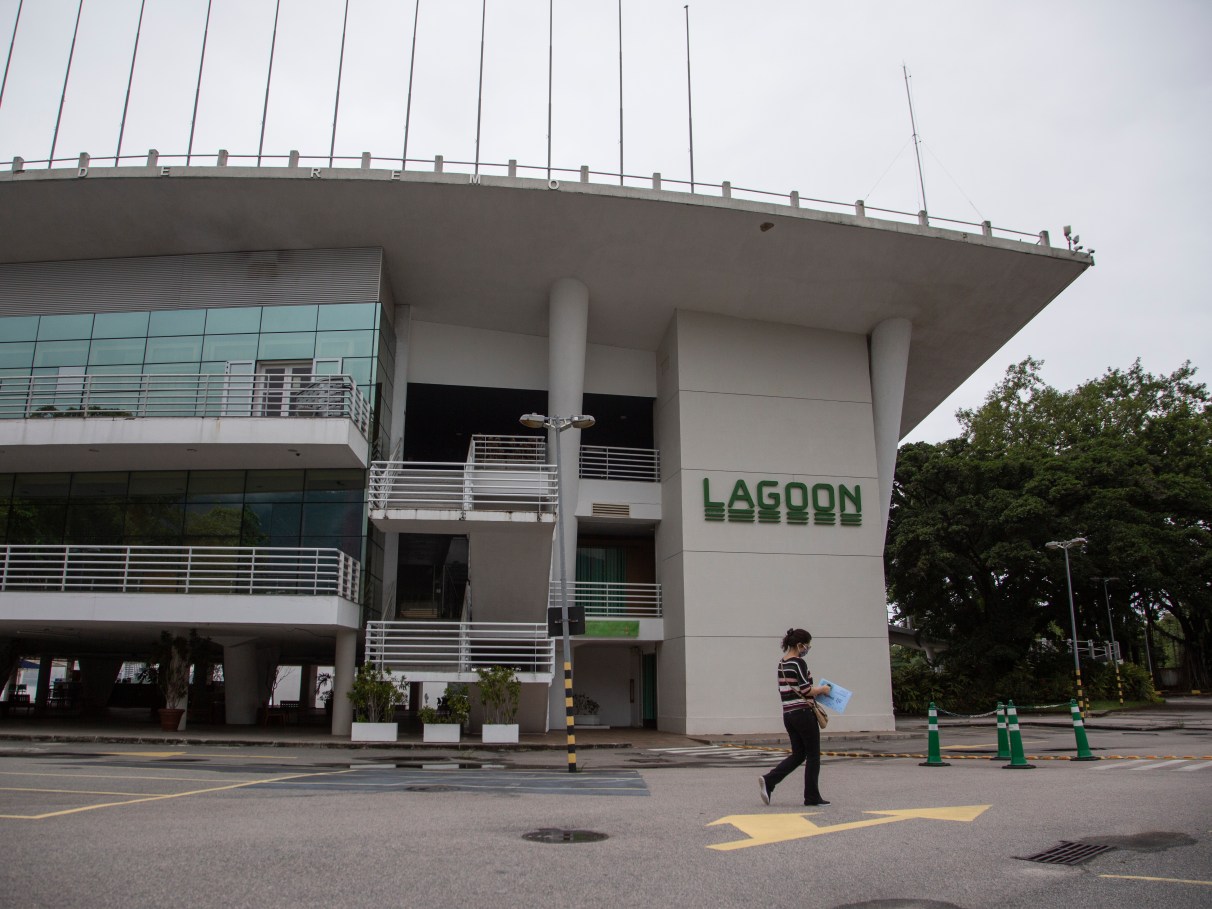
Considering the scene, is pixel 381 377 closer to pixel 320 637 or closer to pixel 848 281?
pixel 320 637

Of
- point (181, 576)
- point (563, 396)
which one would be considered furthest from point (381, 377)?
point (181, 576)

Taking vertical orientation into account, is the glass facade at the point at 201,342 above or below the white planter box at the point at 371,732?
above

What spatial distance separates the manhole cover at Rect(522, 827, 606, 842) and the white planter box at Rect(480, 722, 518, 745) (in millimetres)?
13387

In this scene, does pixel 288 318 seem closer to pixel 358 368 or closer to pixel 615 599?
pixel 358 368

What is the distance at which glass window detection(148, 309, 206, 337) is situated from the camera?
2286cm

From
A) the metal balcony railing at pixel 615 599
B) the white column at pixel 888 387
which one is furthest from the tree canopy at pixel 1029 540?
the metal balcony railing at pixel 615 599

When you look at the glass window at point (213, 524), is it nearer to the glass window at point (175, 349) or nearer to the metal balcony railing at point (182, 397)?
the metal balcony railing at point (182, 397)

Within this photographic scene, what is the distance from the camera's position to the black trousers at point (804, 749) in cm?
755

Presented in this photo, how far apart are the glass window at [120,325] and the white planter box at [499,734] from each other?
12.9m

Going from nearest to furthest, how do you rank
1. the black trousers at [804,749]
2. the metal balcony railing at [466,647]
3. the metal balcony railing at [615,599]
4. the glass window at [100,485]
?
the black trousers at [804,749]
the metal balcony railing at [466,647]
the glass window at [100,485]
the metal balcony railing at [615,599]

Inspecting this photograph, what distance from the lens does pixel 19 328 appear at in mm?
23406

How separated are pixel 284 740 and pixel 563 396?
35.9 feet

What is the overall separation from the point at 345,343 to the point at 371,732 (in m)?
9.23

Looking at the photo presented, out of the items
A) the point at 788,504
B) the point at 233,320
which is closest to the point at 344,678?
the point at 233,320
